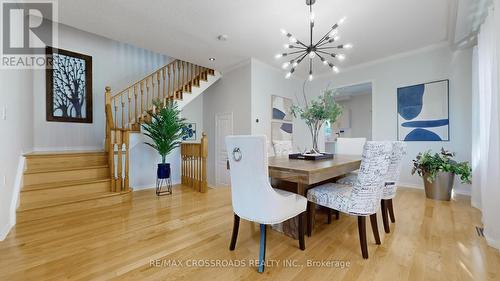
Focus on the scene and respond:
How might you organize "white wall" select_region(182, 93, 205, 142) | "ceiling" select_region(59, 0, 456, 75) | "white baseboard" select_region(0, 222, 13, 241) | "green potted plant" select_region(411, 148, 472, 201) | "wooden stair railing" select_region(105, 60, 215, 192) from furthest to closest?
"white wall" select_region(182, 93, 205, 142), "wooden stair railing" select_region(105, 60, 215, 192), "green potted plant" select_region(411, 148, 472, 201), "ceiling" select_region(59, 0, 456, 75), "white baseboard" select_region(0, 222, 13, 241)

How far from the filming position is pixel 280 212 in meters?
1.52

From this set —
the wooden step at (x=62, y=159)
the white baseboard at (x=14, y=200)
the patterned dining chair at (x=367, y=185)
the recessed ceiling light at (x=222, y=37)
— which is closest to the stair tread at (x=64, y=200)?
the white baseboard at (x=14, y=200)

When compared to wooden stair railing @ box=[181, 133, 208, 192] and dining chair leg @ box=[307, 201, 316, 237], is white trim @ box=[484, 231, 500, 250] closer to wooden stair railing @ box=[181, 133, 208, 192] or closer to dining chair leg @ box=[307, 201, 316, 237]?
dining chair leg @ box=[307, 201, 316, 237]

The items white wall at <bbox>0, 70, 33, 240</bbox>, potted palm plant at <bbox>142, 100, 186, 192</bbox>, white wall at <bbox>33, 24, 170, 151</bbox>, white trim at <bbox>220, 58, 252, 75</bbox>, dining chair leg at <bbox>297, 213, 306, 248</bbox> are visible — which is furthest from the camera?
white trim at <bbox>220, 58, 252, 75</bbox>

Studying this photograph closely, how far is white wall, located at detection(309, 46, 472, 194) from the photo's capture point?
138 inches

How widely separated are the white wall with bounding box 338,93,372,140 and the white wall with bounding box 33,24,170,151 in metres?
6.70

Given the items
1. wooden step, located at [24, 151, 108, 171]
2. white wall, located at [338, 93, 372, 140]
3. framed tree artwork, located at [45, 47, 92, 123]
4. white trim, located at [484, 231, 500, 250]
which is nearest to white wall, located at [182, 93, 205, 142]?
framed tree artwork, located at [45, 47, 92, 123]

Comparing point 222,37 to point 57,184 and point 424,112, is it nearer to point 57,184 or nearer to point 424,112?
point 57,184

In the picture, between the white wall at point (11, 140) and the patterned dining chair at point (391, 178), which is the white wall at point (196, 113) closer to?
the white wall at point (11, 140)

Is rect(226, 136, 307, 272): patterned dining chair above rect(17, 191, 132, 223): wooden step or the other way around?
above

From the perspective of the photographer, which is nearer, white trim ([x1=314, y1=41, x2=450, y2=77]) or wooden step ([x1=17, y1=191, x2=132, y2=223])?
wooden step ([x1=17, y1=191, x2=132, y2=223])

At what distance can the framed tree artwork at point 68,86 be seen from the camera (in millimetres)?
3908

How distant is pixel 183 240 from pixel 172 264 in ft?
1.25

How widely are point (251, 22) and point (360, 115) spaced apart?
5.88 m
